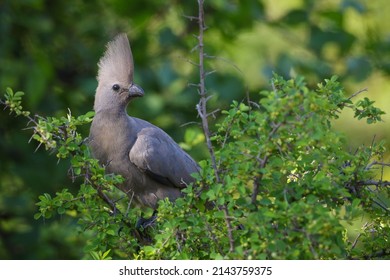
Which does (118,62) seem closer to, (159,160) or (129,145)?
A: (129,145)

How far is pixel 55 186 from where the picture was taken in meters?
6.82

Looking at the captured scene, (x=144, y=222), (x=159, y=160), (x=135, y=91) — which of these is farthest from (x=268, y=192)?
(x=135, y=91)

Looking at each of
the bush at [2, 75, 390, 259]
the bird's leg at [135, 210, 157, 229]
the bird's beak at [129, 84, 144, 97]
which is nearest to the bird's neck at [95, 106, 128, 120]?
the bird's beak at [129, 84, 144, 97]

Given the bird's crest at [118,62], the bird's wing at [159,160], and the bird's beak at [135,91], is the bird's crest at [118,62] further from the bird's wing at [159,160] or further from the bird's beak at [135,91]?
the bird's wing at [159,160]

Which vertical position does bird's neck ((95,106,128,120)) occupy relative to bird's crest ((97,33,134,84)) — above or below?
below

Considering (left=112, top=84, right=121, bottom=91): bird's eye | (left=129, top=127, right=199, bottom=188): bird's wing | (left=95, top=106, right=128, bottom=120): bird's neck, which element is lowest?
(left=129, top=127, right=199, bottom=188): bird's wing

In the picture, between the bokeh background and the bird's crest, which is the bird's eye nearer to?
the bird's crest

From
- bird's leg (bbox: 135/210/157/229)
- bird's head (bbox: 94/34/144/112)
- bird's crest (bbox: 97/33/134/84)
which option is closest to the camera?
bird's leg (bbox: 135/210/157/229)

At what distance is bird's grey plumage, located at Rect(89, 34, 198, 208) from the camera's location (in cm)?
468

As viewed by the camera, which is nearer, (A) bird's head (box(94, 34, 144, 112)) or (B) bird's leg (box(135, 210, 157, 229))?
(B) bird's leg (box(135, 210, 157, 229))

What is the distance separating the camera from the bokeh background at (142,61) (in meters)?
6.71

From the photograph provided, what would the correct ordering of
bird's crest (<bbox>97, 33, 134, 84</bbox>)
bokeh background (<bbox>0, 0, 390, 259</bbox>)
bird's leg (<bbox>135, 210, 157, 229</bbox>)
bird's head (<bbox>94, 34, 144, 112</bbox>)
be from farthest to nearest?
bokeh background (<bbox>0, 0, 390, 259</bbox>) → bird's head (<bbox>94, 34, 144, 112</bbox>) → bird's crest (<bbox>97, 33, 134, 84</bbox>) → bird's leg (<bbox>135, 210, 157, 229</bbox>)

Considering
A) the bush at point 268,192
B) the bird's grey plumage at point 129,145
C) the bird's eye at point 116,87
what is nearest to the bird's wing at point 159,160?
the bird's grey plumage at point 129,145
